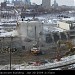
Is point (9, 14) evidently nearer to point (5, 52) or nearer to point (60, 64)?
point (5, 52)

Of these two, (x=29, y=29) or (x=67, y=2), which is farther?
(x=67, y=2)

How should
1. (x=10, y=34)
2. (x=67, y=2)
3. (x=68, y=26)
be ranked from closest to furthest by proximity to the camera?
1. (x=10, y=34)
2. (x=68, y=26)
3. (x=67, y=2)

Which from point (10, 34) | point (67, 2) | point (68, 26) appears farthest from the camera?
point (67, 2)

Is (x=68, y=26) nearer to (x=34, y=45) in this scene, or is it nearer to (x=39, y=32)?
(x=39, y=32)

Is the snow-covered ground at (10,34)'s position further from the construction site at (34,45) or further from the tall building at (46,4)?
the tall building at (46,4)

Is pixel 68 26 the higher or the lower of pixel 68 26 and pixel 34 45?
the higher

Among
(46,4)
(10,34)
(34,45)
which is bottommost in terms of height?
(34,45)

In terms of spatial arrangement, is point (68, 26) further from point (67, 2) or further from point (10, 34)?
point (10, 34)

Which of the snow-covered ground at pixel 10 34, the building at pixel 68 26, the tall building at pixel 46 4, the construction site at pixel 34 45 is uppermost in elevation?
the tall building at pixel 46 4

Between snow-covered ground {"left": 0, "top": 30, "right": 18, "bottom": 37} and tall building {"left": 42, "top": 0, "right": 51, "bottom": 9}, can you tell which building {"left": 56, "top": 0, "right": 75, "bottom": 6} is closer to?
tall building {"left": 42, "top": 0, "right": 51, "bottom": 9}

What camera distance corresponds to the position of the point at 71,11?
2.39 meters

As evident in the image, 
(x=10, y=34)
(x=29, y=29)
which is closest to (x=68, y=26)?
(x=29, y=29)

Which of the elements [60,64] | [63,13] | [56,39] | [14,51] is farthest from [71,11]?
[14,51]

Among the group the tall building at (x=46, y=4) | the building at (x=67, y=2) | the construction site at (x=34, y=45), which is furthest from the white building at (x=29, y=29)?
the building at (x=67, y=2)
